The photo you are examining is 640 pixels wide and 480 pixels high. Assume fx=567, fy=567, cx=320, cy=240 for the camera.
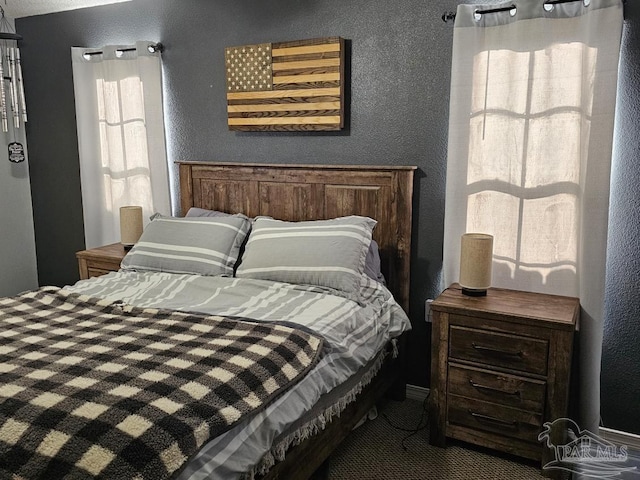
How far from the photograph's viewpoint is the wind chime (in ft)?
12.6

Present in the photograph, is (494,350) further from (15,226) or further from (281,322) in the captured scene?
(15,226)

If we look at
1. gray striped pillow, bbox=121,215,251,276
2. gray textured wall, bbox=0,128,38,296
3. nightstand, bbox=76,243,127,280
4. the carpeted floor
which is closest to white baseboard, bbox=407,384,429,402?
the carpeted floor

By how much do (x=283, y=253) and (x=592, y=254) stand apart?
1332 mm

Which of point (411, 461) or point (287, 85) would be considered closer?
point (411, 461)

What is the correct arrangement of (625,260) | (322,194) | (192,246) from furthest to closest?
(322,194) → (192,246) → (625,260)

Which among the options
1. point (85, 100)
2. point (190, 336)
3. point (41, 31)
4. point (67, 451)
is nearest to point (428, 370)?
point (190, 336)

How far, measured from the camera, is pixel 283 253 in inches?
104

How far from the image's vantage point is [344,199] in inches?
115

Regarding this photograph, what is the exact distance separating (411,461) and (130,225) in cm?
211

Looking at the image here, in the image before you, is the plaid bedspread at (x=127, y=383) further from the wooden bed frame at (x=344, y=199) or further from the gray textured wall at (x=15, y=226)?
the gray textured wall at (x=15, y=226)

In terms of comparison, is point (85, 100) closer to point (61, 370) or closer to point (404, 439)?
point (61, 370)

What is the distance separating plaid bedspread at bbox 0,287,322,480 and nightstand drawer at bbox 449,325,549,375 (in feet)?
2.25

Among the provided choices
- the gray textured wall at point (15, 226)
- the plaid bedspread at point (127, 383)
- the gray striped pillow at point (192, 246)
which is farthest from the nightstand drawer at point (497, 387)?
the gray textured wall at point (15, 226)

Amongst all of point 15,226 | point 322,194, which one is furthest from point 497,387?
point 15,226
